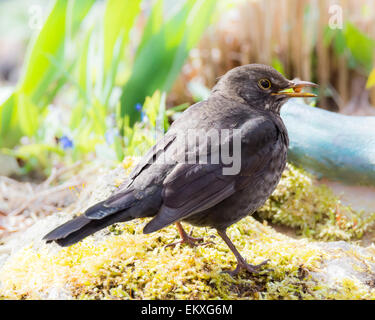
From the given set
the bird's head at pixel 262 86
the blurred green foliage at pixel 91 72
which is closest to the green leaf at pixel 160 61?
the blurred green foliage at pixel 91 72

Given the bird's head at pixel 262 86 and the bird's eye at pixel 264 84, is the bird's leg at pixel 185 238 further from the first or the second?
the bird's eye at pixel 264 84

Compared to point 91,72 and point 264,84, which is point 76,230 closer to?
point 264,84

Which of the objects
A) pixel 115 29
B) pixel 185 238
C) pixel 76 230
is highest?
pixel 115 29

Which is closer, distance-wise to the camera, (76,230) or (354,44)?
(76,230)

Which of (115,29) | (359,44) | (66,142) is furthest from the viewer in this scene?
(359,44)

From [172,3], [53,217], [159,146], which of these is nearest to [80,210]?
[53,217]

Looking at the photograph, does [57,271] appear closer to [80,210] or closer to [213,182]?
[80,210]

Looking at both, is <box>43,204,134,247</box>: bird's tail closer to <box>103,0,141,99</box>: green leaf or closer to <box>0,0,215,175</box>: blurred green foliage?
<box>0,0,215,175</box>: blurred green foliage

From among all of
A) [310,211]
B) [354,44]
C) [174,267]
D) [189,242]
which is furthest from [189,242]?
[354,44]
